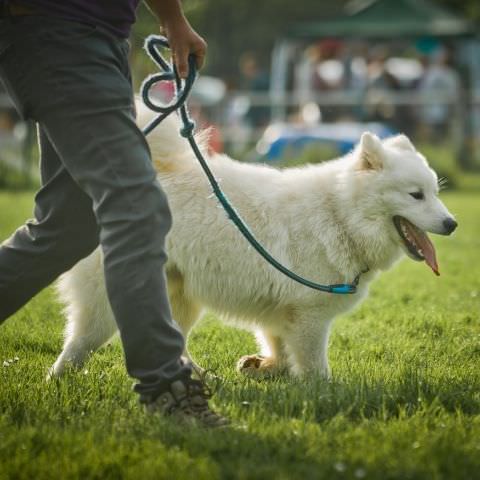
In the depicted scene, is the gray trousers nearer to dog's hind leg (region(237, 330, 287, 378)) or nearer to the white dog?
the white dog

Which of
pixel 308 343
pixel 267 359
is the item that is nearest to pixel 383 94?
pixel 267 359

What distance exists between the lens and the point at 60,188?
11.5 ft

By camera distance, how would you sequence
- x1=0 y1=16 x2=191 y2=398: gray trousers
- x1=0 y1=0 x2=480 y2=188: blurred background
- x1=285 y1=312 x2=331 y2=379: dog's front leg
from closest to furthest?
x1=0 y1=16 x2=191 y2=398: gray trousers → x1=285 y1=312 x2=331 y2=379: dog's front leg → x1=0 y1=0 x2=480 y2=188: blurred background

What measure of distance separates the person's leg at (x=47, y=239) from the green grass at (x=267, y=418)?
0.43m

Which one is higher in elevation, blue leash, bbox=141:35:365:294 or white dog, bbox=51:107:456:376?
blue leash, bbox=141:35:365:294

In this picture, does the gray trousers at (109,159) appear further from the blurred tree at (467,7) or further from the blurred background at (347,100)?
the blurred tree at (467,7)

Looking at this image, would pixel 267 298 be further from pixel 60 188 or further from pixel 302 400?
pixel 60 188

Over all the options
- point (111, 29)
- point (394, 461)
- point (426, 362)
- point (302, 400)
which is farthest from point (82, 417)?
point (426, 362)

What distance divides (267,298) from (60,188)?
138cm

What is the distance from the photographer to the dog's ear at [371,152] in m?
4.58

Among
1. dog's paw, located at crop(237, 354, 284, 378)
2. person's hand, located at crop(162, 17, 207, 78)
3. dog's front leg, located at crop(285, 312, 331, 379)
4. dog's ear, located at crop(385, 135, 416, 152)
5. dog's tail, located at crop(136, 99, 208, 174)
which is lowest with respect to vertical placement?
dog's paw, located at crop(237, 354, 284, 378)

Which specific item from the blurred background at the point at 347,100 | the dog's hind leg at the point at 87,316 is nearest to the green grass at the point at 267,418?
the dog's hind leg at the point at 87,316

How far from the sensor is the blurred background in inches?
631

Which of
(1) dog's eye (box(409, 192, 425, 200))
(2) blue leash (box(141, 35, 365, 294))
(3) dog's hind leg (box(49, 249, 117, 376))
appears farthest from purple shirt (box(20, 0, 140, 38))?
(1) dog's eye (box(409, 192, 425, 200))
